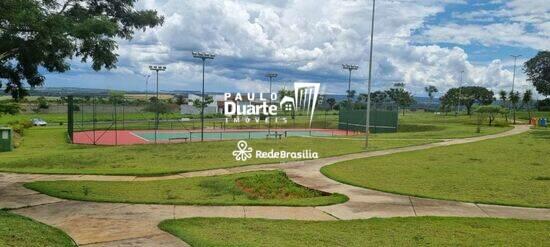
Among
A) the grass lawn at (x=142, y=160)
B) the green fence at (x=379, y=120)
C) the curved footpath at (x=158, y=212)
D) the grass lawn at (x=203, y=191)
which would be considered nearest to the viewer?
the curved footpath at (x=158, y=212)

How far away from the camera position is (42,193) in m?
12.2

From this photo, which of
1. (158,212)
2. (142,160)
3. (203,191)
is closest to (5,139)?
(142,160)

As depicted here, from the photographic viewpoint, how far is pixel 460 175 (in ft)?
56.0

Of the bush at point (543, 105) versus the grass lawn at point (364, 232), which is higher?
the bush at point (543, 105)

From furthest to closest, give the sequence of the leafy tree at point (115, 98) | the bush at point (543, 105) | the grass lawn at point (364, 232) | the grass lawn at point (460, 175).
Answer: the bush at point (543, 105), the leafy tree at point (115, 98), the grass lawn at point (460, 175), the grass lawn at point (364, 232)

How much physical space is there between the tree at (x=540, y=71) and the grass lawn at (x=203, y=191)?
79949 mm

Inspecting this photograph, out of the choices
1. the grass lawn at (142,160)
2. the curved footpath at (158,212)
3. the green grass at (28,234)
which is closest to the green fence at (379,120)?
the grass lawn at (142,160)

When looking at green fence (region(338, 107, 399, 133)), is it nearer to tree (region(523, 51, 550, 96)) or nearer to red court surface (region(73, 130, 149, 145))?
red court surface (region(73, 130, 149, 145))

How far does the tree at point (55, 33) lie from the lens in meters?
10.0

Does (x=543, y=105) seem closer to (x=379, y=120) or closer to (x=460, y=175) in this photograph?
(x=379, y=120)

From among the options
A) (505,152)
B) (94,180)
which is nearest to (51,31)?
(94,180)

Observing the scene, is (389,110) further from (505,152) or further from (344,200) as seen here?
(344,200)

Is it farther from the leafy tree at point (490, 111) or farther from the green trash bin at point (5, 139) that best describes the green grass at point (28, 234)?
the leafy tree at point (490, 111)

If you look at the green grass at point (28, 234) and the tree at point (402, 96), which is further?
the tree at point (402, 96)
